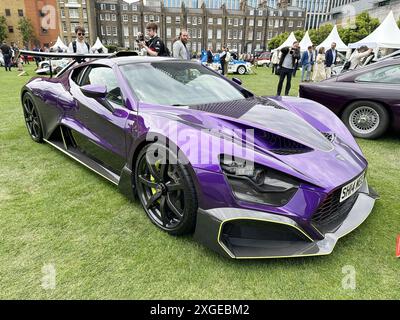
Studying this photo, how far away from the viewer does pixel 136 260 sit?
195 cm

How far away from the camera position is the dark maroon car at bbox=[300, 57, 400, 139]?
4.24 metres

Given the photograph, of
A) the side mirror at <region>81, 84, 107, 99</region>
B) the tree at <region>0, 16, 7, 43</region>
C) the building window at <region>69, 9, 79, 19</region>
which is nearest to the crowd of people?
the side mirror at <region>81, 84, 107, 99</region>

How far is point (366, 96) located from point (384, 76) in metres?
0.49

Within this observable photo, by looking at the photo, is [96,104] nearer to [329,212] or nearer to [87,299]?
[87,299]

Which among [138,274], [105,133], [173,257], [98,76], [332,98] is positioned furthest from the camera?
[332,98]

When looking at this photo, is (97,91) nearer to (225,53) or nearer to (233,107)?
(233,107)

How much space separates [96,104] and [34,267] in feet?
4.89

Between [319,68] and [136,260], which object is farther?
[319,68]

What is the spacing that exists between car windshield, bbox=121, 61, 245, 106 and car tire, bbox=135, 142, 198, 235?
1.78 ft

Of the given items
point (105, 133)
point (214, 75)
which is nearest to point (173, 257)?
Answer: point (105, 133)

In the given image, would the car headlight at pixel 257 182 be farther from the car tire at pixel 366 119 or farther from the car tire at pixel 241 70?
the car tire at pixel 241 70

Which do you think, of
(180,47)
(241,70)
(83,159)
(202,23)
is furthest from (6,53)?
(202,23)

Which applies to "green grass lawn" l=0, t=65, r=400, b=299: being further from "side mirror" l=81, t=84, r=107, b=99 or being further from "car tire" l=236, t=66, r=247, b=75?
"car tire" l=236, t=66, r=247, b=75
